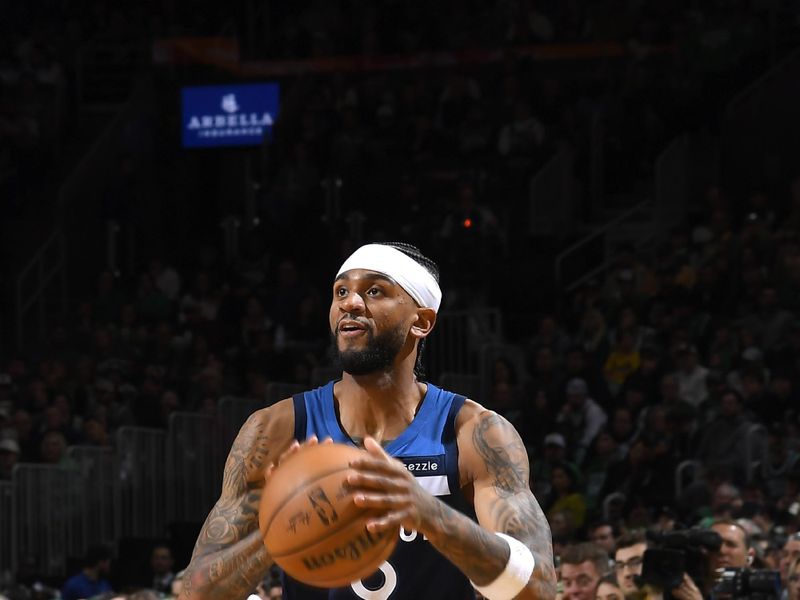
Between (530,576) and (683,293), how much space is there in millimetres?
11144

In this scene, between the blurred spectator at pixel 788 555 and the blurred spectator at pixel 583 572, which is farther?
the blurred spectator at pixel 583 572

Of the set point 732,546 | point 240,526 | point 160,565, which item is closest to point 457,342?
point 160,565

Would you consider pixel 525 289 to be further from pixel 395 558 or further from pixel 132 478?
pixel 395 558

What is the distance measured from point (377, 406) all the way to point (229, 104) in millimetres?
16830

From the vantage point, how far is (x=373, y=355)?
609 centimetres

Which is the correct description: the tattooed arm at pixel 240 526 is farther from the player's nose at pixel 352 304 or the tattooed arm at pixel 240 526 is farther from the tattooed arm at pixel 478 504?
the tattooed arm at pixel 478 504

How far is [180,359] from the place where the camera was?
739 inches

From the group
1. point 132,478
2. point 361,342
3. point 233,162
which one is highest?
point 233,162

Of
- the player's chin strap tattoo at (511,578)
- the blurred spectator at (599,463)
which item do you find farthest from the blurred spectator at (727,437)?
the player's chin strap tattoo at (511,578)

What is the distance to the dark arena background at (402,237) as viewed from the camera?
15180 millimetres

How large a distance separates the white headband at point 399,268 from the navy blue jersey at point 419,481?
346mm

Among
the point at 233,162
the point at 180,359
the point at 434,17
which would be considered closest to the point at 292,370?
the point at 180,359

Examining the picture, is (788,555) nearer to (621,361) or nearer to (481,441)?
(481,441)

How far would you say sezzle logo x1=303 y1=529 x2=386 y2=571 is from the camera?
205 inches
